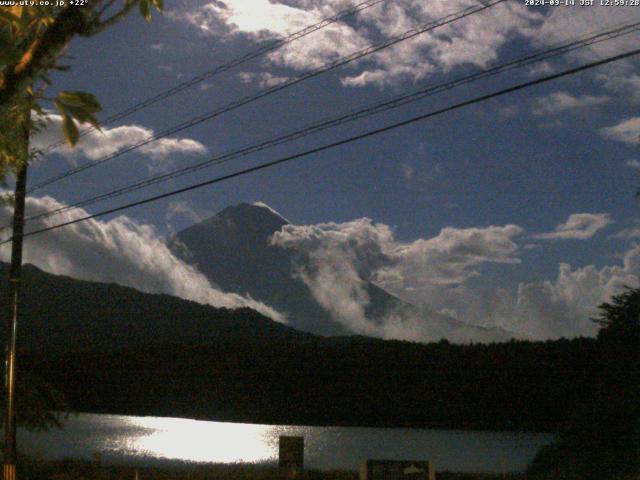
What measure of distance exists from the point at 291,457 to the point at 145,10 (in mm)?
15865

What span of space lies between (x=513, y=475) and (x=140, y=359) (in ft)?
A: 435

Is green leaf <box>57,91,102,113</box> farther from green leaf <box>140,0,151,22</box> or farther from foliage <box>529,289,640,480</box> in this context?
foliage <box>529,289,640,480</box>

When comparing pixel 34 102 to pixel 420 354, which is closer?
pixel 34 102

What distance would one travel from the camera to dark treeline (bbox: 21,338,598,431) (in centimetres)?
9012

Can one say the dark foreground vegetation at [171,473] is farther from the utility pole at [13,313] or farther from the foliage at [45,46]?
the foliage at [45,46]

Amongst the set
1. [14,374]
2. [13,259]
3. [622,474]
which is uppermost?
[13,259]

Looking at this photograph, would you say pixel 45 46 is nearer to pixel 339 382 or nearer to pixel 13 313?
pixel 13 313

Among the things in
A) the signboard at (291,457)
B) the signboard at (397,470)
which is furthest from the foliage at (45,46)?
the signboard at (291,457)

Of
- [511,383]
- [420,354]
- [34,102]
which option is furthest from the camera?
[420,354]

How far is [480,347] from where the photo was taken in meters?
103

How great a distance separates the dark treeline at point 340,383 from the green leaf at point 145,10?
6914 cm

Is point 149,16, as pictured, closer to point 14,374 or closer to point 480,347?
point 14,374

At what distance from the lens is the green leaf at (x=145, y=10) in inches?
192

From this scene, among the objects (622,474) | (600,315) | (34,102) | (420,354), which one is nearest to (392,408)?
(420,354)
